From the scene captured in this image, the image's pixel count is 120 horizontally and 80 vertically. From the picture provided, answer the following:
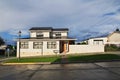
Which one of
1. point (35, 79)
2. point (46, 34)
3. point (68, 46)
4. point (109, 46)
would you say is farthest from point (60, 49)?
point (35, 79)

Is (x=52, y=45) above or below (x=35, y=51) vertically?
above

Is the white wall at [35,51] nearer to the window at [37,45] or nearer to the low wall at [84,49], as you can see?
the window at [37,45]

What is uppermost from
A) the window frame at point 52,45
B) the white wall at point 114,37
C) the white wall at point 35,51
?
the white wall at point 114,37

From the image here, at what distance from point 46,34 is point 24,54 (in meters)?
7.29

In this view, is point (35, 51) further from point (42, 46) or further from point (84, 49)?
point (84, 49)

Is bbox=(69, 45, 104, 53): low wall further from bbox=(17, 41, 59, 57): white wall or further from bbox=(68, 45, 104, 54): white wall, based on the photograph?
bbox=(17, 41, 59, 57): white wall

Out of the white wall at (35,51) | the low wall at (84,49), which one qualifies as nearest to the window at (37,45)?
the white wall at (35,51)

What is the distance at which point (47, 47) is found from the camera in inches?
2163

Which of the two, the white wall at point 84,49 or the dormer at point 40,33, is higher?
the dormer at point 40,33

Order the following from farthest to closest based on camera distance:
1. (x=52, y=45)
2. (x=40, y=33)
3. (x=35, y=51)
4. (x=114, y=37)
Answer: (x=114, y=37)
(x=40, y=33)
(x=35, y=51)
(x=52, y=45)

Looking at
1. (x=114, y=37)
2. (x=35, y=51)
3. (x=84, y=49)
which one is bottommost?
(x=35, y=51)

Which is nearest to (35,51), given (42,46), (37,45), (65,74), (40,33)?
(37,45)

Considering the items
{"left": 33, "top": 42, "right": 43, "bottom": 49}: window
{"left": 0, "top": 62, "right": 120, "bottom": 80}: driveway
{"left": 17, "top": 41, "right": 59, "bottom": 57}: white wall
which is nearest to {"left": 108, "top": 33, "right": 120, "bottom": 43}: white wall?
{"left": 17, "top": 41, "right": 59, "bottom": 57}: white wall

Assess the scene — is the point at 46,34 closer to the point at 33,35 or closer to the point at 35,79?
the point at 33,35
